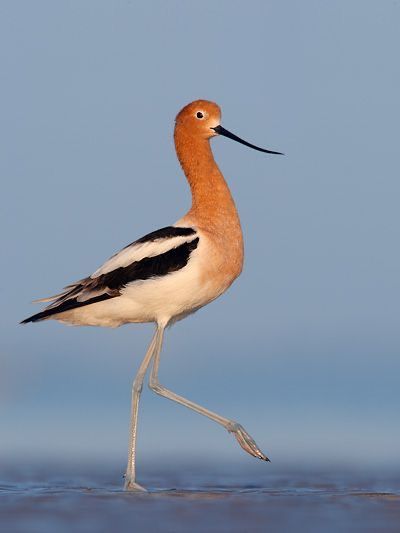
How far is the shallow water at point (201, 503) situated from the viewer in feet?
38.3

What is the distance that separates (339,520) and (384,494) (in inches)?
64.8

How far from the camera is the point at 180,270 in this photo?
14336 millimetres

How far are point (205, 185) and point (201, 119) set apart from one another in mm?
698

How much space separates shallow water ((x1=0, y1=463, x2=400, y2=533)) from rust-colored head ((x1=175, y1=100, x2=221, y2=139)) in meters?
3.18

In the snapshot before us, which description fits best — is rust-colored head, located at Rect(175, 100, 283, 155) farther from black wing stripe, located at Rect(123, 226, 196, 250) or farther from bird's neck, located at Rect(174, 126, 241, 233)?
black wing stripe, located at Rect(123, 226, 196, 250)

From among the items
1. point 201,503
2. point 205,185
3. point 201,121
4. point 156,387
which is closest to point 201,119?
point 201,121

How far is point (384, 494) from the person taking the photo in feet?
44.0

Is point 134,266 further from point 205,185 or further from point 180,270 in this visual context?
point 205,185

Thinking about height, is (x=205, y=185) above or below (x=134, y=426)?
above

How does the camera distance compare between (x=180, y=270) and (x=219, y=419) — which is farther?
(x=219, y=419)

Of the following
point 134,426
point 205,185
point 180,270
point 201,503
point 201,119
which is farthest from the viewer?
point 201,119

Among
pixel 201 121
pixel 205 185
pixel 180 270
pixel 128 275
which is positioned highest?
pixel 201 121

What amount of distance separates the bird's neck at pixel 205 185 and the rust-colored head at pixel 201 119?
6cm

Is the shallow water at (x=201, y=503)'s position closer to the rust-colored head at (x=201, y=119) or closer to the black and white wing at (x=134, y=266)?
the black and white wing at (x=134, y=266)
